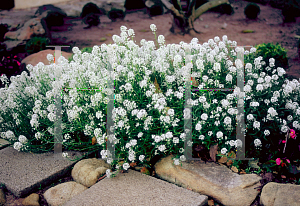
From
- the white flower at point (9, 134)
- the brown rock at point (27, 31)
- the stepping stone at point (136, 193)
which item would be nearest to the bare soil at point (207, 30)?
the brown rock at point (27, 31)

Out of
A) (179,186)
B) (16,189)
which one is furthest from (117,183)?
(16,189)

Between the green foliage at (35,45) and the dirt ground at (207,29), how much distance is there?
127 centimetres

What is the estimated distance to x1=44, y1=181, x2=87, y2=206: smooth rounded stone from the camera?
297 centimetres

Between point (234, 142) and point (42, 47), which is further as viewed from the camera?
point (42, 47)

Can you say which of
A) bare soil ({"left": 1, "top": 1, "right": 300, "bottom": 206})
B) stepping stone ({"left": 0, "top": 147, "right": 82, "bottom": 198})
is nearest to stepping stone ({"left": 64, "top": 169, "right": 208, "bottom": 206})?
stepping stone ({"left": 0, "top": 147, "right": 82, "bottom": 198})

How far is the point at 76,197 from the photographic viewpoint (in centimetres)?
291

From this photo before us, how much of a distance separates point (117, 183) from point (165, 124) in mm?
885

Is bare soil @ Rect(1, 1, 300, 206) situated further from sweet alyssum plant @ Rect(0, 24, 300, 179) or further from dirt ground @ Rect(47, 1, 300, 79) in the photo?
sweet alyssum plant @ Rect(0, 24, 300, 179)

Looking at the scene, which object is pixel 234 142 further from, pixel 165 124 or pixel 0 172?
pixel 0 172

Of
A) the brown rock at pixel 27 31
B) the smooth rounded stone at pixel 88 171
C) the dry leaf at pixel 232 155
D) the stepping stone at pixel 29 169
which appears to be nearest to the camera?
the stepping stone at pixel 29 169

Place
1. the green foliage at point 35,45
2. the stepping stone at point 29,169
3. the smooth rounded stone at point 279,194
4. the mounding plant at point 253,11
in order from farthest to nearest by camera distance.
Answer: the mounding plant at point 253,11, the green foliage at point 35,45, the stepping stone at point 29,169, the smooth rounded stone at point 279,194

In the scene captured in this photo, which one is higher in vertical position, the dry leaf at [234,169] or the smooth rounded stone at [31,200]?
the dry leaf at [234,169]

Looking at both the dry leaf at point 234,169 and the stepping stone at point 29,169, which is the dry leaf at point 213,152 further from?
the stepping stone at point 29,169

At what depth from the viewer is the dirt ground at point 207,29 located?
27.4 feet
